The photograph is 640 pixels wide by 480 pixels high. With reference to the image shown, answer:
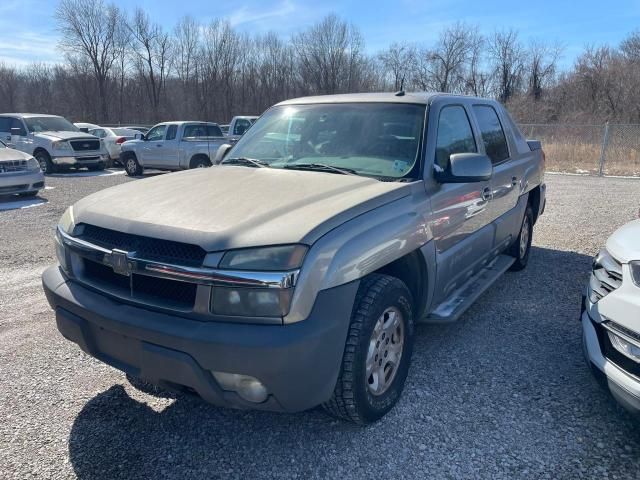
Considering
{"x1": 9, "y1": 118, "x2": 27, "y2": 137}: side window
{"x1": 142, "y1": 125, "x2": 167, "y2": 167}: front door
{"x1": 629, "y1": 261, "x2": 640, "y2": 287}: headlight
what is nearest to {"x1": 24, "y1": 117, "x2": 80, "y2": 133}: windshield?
{"x1": 9, "y1": 118, "x2": 27, "y2": 137}: side window

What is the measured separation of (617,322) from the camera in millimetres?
2510

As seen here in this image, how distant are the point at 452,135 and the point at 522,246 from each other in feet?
7.74

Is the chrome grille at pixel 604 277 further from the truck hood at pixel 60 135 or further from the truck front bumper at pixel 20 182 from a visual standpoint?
the truck hood at pixel 60 135

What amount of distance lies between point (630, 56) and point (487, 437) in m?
44.0

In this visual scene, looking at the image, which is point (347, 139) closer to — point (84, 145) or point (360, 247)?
point (360, 247)

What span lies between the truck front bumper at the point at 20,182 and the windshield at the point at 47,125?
6.06m

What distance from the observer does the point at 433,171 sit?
3.21m

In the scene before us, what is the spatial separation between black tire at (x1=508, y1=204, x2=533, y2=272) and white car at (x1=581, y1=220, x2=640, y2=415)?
237 cm

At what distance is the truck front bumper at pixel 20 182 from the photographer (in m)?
10.1

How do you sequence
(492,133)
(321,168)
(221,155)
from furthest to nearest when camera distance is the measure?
(492,133) → (221,155) → (321,168)

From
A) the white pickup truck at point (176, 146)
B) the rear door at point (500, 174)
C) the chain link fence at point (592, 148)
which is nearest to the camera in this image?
the rear door at point (500, 174)

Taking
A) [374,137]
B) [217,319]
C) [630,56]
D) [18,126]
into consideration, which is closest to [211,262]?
[217,319]

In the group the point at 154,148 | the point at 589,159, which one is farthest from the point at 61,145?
the point at 589,159

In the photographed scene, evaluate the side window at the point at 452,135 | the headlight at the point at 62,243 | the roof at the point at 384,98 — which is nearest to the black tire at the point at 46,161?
the roof at the point at 384,98
